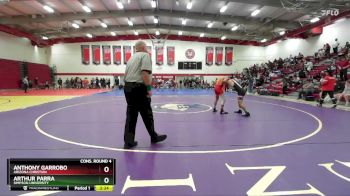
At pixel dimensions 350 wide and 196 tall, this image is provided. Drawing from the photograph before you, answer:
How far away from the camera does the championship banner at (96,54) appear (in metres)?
34.3

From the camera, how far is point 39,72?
31.2 meters

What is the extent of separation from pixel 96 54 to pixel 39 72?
25.3 feet

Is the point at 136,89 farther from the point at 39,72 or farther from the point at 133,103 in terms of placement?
the point at 39,72

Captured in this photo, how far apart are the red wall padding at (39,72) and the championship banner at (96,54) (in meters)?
6.46

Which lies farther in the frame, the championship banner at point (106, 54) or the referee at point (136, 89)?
the championship banner at point (106, 54)

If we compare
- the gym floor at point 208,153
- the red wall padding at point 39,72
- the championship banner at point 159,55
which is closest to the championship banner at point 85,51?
the red wall padding at point 39,72

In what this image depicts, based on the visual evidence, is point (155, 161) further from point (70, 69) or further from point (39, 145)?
point (70, 69)

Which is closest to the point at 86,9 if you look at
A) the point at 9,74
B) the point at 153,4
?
Answer: the point at 153,4

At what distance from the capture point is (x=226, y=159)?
3.85 m

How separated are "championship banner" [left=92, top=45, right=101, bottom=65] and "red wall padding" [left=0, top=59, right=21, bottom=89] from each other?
9895 millimetres

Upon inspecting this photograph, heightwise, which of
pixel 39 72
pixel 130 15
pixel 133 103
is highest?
pixel 130 15

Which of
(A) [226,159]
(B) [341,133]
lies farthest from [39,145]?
(B) [341,133]

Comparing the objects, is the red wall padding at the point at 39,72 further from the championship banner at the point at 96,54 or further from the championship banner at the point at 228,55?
the championship banner at the point at 228,55

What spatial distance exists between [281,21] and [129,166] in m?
25.4
